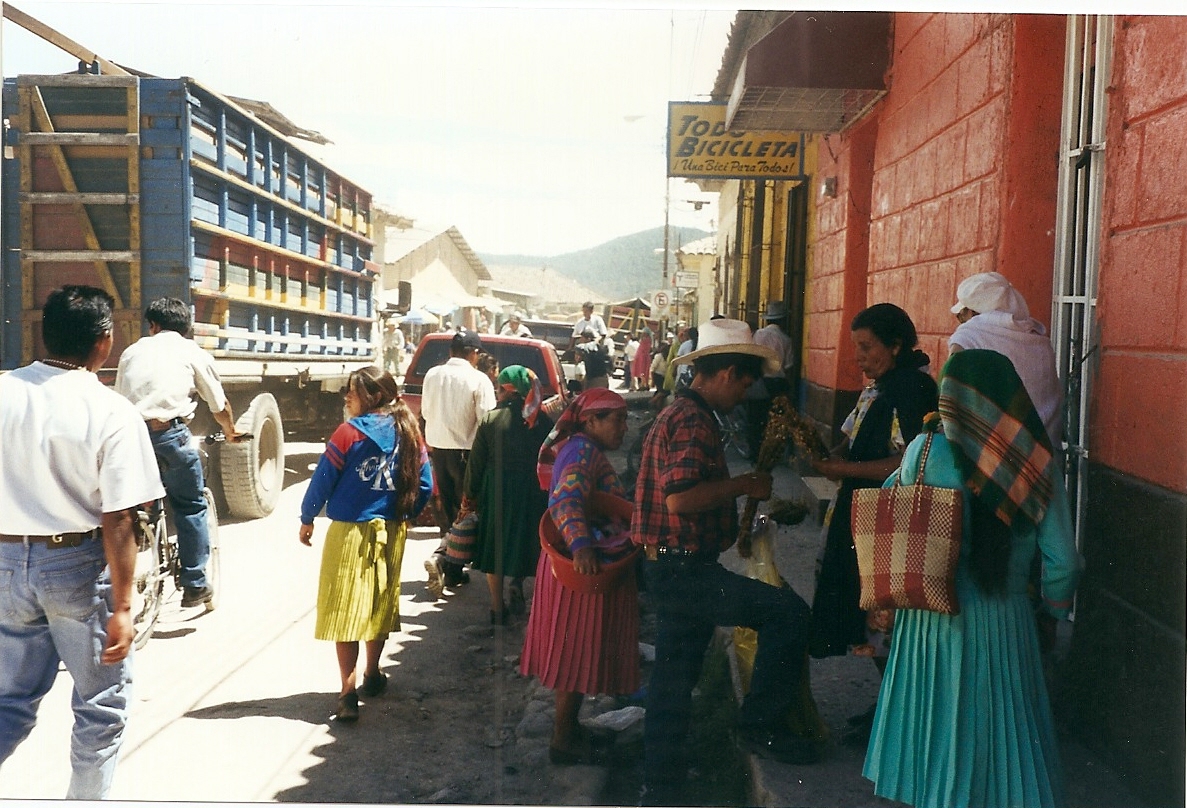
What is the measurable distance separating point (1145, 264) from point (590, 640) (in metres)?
2.38

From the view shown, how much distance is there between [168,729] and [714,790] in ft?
7.73

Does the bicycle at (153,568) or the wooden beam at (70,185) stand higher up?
the wooden beam at (70,185)

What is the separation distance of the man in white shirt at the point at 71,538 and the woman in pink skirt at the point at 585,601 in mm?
1497

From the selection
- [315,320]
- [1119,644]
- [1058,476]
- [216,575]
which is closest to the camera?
[1058,476]

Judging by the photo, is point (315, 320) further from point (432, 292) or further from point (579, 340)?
point (432, 292)

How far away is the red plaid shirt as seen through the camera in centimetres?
312

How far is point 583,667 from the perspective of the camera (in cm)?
381

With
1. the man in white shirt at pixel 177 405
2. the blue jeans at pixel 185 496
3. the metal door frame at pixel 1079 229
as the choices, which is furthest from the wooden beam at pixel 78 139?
the metal door frame at pixel 1079 229

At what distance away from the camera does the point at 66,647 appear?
2.90m

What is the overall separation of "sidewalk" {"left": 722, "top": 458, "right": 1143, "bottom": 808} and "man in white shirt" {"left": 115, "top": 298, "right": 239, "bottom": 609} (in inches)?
138

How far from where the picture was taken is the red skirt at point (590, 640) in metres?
3.81

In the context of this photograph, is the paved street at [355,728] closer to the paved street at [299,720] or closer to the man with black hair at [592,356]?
the paved street at [299,720]

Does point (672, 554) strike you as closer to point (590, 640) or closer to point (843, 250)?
point (590, 640)

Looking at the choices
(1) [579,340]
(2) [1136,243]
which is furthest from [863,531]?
(1) [579,340]
